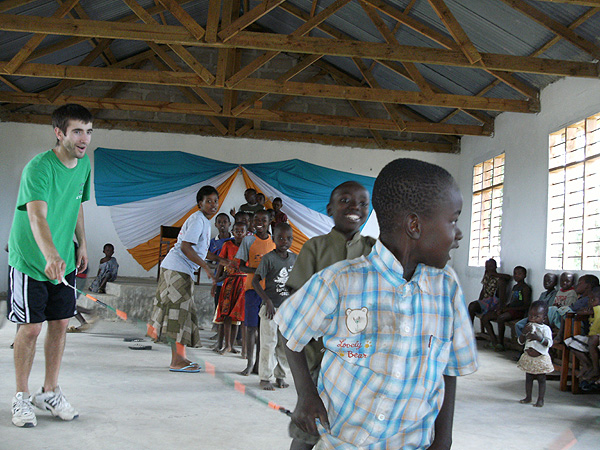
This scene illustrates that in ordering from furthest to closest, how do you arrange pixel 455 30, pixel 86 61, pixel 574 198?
pixel 86 61, pixel 574 198, pixel 455 30

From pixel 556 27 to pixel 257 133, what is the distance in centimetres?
599

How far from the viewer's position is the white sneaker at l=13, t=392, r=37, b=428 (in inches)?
106

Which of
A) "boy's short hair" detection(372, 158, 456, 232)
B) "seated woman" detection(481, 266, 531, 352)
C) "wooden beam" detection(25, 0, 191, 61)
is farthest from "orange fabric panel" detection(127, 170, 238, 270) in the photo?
"boy's short hair" detection(372, 158, 456, 232)

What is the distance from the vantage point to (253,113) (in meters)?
9.54

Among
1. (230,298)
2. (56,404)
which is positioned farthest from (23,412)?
(230,298)

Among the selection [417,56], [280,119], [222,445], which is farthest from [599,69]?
[222,445]

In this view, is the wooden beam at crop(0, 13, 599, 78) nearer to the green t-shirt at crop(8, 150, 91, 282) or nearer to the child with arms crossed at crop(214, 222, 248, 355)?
the child with arms crossed at crop(214, 222, 248, 355)

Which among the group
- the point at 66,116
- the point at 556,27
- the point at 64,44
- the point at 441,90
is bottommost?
the point at 66,116

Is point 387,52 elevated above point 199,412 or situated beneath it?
elevated above

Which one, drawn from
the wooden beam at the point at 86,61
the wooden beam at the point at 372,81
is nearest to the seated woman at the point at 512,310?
the wooden beam at the point at 372,81

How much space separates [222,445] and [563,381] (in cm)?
330

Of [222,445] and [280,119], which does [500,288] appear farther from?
[222,445]

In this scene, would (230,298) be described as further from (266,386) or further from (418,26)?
(418,26)

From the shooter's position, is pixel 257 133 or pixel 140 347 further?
pixel 257 133
